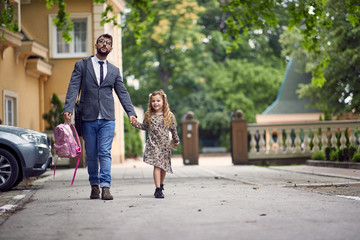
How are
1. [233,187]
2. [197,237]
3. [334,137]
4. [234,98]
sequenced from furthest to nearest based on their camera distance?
[234,98]
[334,137]
[233,187]
[197,237]

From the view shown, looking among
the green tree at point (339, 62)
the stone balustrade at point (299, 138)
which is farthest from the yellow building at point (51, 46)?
the green tree at point (339, 62)

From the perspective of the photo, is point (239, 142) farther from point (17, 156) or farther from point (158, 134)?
point (158, 134)

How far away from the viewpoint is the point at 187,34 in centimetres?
3769

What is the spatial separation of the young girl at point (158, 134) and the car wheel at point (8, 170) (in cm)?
307

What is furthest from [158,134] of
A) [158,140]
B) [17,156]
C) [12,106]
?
[12,106]

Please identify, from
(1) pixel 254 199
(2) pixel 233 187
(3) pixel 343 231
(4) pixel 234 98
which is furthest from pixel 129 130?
(3) pixel 343 231

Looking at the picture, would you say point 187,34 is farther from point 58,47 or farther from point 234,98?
point 58,47

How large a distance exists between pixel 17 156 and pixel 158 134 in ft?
10.9

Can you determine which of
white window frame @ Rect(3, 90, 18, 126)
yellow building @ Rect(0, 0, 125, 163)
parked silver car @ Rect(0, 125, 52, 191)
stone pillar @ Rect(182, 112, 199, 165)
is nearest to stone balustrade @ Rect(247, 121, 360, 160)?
stone pillar @ Rect(182, 112, 199, 165)

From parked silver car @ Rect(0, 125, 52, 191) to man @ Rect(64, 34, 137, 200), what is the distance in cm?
256

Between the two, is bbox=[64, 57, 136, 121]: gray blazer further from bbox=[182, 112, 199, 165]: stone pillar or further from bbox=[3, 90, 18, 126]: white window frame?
bbox=[182, 112, 199, 165]: stone pillar

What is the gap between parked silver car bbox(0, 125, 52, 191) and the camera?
1069 centimetres

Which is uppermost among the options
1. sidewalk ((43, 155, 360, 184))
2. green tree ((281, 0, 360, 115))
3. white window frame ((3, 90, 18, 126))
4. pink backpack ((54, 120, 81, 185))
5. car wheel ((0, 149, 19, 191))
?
green tree ((281, 0, 360, 115))

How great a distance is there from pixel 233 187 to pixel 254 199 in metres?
2.18
